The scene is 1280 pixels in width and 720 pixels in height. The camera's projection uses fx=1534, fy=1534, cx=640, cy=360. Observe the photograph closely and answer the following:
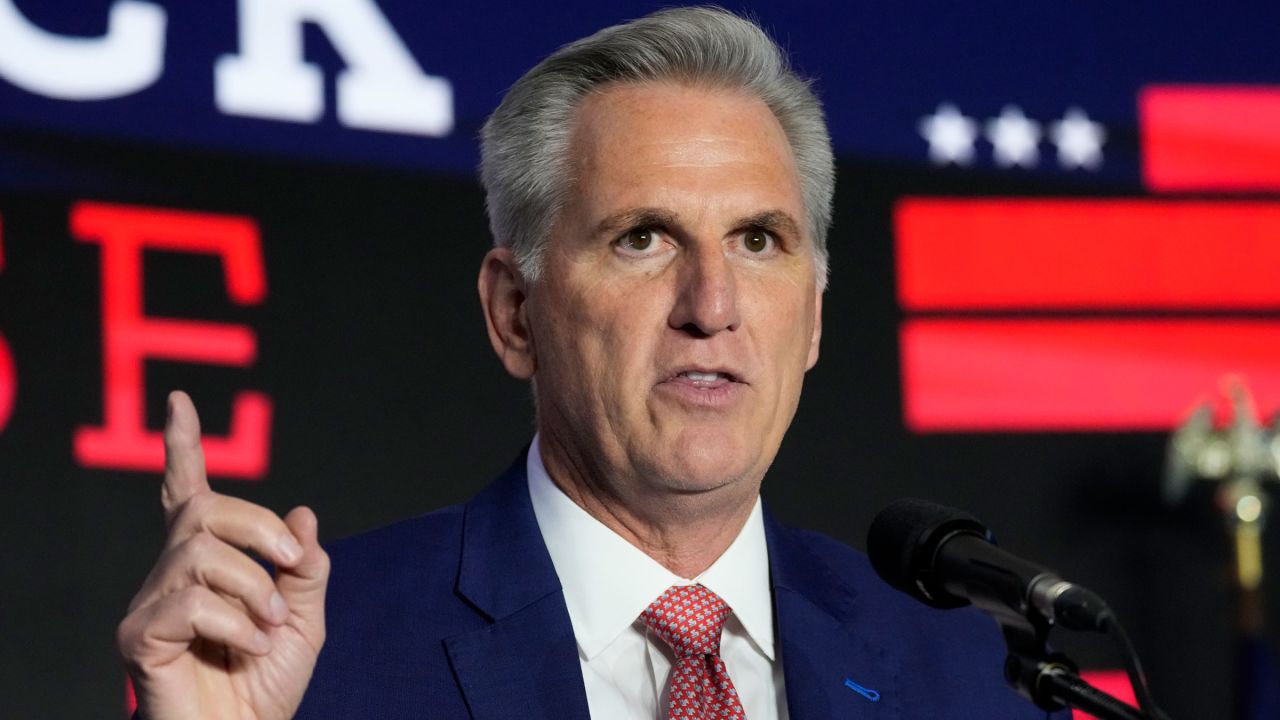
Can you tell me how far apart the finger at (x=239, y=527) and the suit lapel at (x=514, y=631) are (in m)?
0.48

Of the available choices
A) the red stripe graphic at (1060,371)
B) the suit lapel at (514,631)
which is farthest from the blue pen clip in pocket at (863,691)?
the red stripe graphic at (1060,371)

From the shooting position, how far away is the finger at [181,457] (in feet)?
4.43

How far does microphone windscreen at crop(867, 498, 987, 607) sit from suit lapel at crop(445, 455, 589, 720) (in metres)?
0.51

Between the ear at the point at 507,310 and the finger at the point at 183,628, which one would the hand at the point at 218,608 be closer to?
the finger at the point at 183,628

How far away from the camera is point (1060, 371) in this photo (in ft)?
11.7

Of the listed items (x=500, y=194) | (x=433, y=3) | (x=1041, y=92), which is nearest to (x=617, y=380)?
(x=500, y=194)

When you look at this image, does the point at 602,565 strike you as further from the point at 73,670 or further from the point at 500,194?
the point at 73,670

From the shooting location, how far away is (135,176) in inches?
116

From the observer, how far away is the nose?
1773mm

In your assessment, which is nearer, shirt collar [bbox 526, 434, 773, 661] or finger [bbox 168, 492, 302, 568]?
finger [bbox 168, 492, 302, 568]

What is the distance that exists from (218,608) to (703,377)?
688mm

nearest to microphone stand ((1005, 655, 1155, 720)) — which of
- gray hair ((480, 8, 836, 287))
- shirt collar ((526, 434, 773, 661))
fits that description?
shirt collar ((526, 434, 773, 661))

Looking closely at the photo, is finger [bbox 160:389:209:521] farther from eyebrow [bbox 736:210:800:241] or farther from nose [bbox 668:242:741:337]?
eyebrow [bbox 736:210:800:241]

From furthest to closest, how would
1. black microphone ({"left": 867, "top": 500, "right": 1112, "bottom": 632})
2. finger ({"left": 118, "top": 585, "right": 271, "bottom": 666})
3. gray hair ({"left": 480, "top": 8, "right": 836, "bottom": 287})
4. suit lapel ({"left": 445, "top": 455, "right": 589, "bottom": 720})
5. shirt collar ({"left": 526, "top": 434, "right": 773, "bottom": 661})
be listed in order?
gray hair ({"left": 480, "top": 8, "right": 836, "bottom": 287}) < shirt collar ({"left": 526, "top": 434, "right": 773, "bottom": 661}) < suit lapel ({"left": 445, "top": 455, "right": 589, "bottom": 720}) < finger ({"left": 118, "top": 585, "right": 271, "bottom": 666}) < black microphone ({"left": 867, "top": 500, "right": 1112, "bottom": 632})
